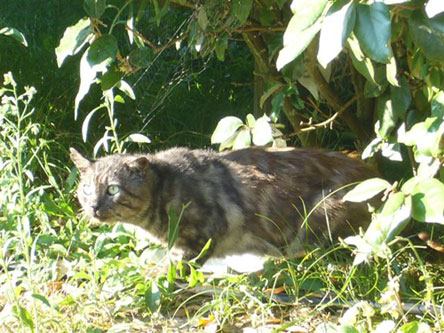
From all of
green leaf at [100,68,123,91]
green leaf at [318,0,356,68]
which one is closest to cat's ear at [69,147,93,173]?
green leaf at [100,68,123,91]

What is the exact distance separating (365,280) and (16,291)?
1409 mm

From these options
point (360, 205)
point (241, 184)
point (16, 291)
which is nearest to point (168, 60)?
point (241, 184)

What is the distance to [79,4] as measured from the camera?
17.7ft

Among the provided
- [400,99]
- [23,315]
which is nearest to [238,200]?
[400,99]

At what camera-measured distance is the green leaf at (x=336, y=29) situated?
78.0 inches

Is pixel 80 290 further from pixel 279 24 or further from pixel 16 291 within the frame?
pixel 279 24

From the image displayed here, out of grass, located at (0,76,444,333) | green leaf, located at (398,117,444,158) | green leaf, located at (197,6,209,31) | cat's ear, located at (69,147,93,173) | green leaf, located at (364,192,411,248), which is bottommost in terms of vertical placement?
grass, located at (0,76,444,333)

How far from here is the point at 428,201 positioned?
2271mm

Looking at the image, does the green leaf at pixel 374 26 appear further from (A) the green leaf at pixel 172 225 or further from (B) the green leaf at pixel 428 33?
(A) the green leaf at pixel 172 225

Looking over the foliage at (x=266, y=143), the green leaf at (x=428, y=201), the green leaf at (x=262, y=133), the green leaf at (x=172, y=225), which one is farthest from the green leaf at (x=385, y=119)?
the green leaf at (x=172, y=225)

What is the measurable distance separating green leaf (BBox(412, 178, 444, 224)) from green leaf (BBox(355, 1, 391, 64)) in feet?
1.50

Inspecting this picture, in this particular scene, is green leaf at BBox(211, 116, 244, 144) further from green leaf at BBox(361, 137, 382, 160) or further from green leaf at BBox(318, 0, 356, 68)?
green leaf at BBox(318, 0, 356, 68)

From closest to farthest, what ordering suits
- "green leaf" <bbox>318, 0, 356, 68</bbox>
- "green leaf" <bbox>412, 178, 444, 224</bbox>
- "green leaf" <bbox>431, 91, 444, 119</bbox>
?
1. "green leaf" <bbox>318, 0, 356, 68</bbox>
2. "green leaf" <bbox>412, 178, 444, 224</bbox>
3. "green leaf" <bbox>431, 91, 444, 119</bbox>

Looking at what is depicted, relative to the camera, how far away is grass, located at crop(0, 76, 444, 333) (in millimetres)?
2949
